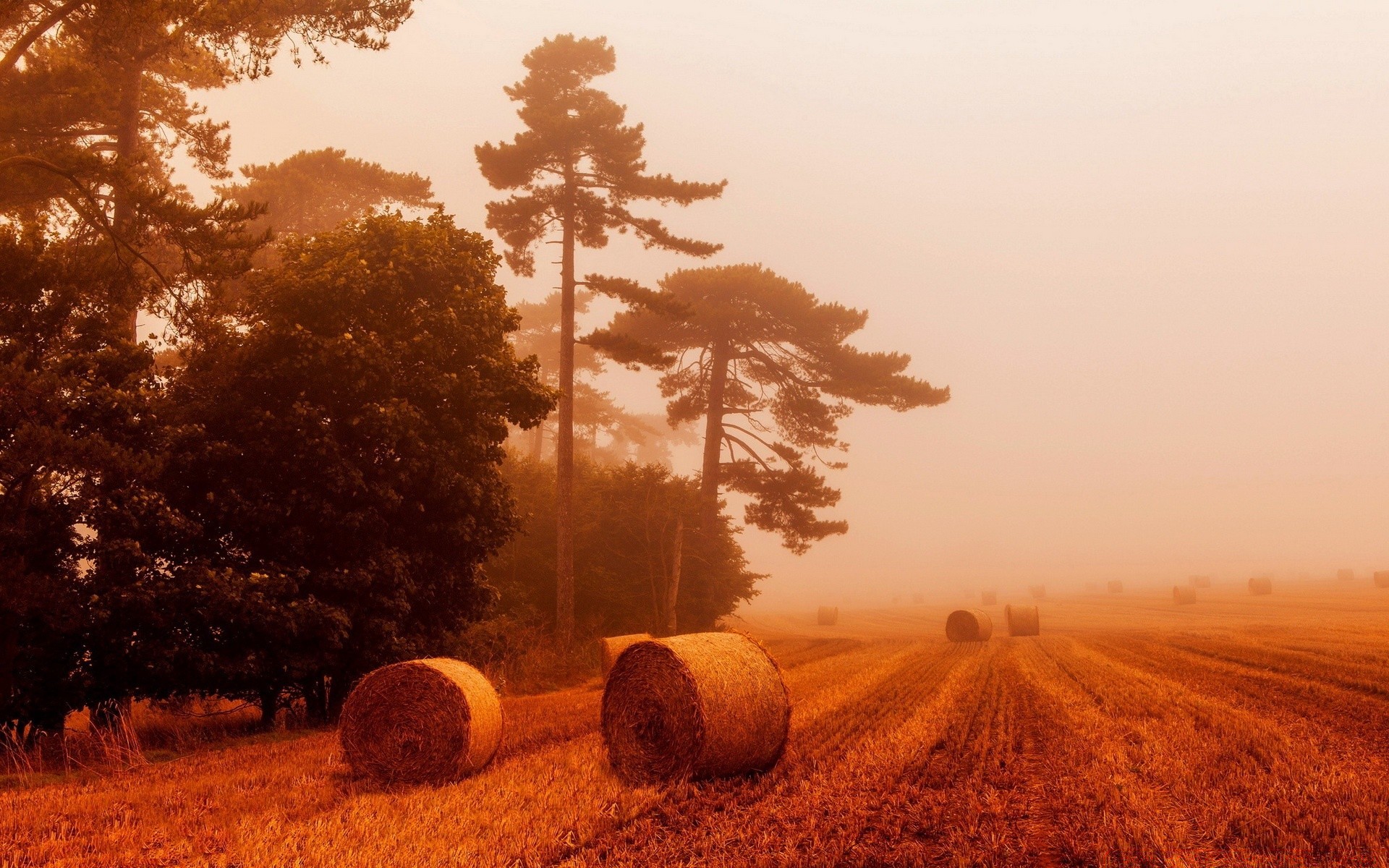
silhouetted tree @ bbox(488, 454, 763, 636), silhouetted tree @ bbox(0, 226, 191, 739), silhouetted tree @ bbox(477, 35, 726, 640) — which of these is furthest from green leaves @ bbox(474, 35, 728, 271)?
silhouetted tree @ bbox(0, 226, 191, 739)

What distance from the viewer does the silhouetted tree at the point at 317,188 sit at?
1272 inches

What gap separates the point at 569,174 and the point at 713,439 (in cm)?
1352

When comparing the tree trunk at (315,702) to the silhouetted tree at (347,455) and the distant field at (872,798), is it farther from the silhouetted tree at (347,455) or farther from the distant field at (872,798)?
the distant field at (872,798)

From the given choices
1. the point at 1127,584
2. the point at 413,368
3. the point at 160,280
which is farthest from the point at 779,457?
the point at 1127,584

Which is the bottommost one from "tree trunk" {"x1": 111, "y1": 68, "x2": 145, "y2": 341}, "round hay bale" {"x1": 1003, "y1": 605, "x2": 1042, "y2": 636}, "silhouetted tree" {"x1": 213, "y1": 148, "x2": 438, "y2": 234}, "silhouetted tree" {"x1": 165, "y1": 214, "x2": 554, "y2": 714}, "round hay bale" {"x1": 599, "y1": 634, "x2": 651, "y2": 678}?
"round hay bale" {"x1": 1003, "y1": 605, "x2": 1042, "y2": 636}

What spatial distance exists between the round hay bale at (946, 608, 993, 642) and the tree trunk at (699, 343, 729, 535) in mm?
10388

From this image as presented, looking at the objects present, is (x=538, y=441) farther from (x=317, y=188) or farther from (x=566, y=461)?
(x=566, y=461)

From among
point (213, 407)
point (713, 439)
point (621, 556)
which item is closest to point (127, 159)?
point (213, 407)

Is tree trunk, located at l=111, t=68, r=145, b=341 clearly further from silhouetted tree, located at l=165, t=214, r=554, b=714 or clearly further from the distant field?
the distant field

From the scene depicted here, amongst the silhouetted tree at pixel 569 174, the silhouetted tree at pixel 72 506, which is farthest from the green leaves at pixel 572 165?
the silhouetted tree at pixel 72 506

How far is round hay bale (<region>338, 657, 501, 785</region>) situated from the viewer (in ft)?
32.6

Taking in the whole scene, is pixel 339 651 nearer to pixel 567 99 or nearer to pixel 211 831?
pixel 211 831

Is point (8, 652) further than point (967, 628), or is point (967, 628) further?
point (967, 628)

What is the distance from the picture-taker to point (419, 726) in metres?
10.1
